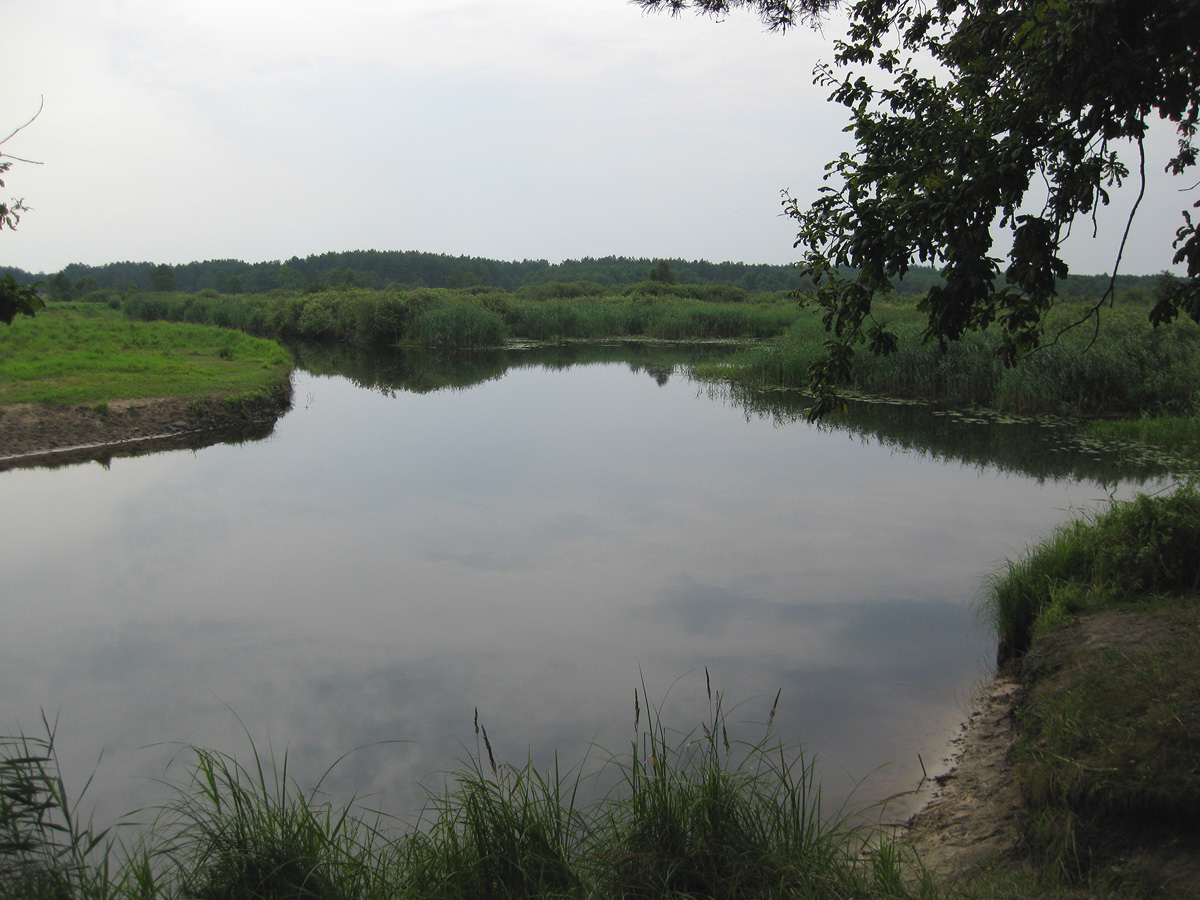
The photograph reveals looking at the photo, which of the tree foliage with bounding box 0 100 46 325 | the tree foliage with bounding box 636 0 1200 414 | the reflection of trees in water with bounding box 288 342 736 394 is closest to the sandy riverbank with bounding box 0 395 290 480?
the reflection of trees in water with bounding box 288 342 736 394

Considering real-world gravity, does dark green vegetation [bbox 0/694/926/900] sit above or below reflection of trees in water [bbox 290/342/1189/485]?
below

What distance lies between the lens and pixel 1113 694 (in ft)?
12.4

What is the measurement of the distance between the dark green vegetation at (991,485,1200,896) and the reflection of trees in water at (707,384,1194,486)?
13.9ft

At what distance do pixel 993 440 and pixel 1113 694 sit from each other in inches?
385

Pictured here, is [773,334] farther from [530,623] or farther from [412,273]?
[412,273]

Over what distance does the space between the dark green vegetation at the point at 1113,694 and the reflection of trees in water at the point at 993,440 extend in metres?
4.23

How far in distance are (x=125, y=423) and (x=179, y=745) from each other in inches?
394

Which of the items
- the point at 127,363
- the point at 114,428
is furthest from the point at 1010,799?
the point at 127,363

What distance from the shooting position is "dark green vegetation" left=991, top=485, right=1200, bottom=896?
296cm

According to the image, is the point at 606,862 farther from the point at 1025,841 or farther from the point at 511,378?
the point at 511,378

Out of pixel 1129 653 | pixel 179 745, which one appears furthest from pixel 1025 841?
pixel 179 745

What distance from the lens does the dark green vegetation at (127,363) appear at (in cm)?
1367

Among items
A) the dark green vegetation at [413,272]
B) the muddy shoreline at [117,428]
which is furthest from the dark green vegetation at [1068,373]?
the dark green vegetation at [413,272]

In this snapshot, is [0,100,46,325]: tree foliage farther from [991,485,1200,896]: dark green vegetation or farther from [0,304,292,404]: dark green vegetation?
[0,304,292,404]: dark green vegetation
